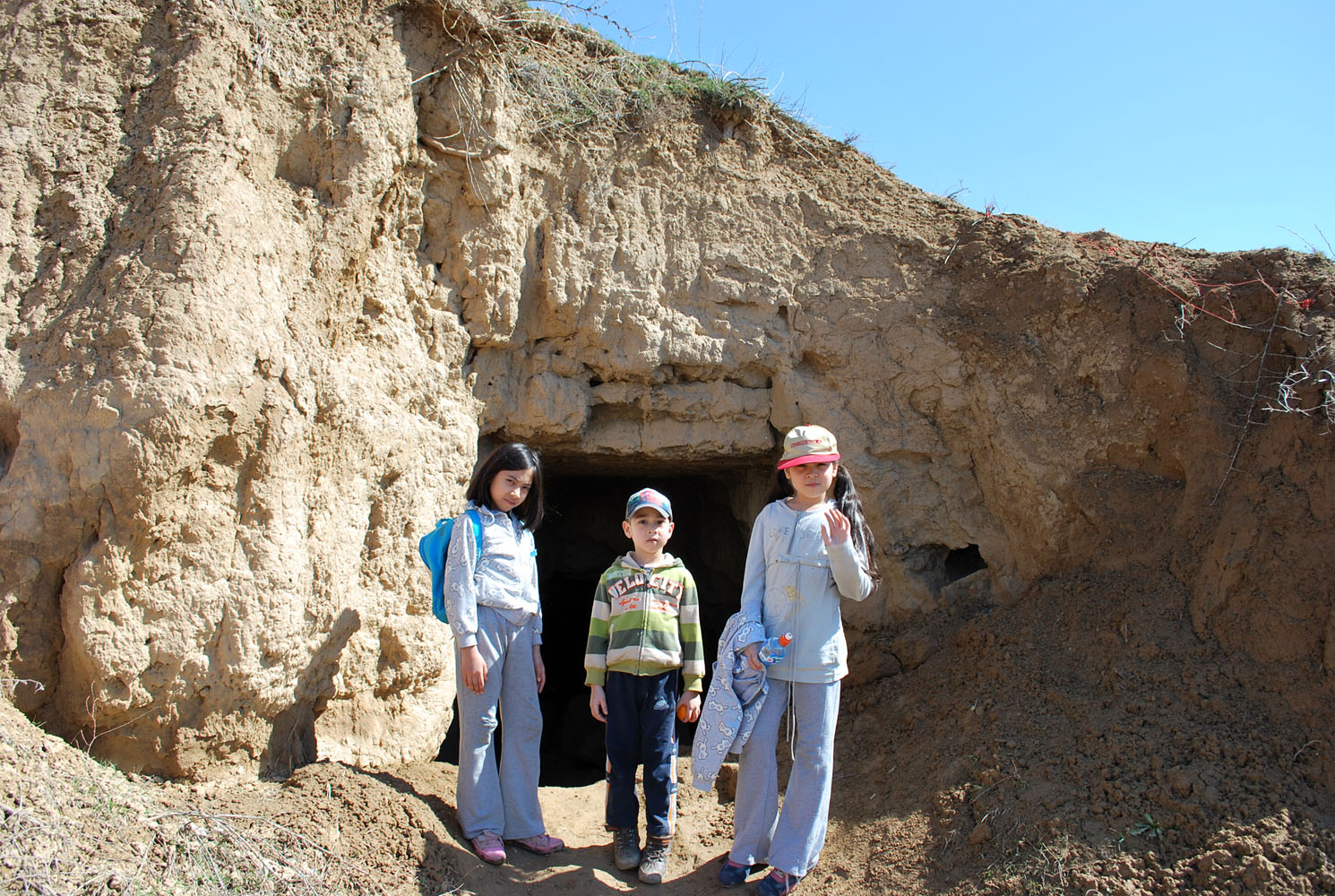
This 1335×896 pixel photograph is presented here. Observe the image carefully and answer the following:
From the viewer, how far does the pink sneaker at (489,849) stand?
3277mm

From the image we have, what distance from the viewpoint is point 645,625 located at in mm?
3311

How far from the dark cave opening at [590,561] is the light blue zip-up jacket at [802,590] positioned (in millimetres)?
2746

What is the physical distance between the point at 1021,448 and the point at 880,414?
764 mm

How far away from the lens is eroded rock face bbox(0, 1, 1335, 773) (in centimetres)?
308

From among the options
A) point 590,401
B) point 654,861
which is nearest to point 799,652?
point 654,861

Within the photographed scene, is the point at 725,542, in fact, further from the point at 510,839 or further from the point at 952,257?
the point at 510,839

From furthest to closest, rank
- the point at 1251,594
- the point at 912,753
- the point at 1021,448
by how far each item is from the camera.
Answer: the point at 1021,448, the point at 912,753, the point at 1251,594

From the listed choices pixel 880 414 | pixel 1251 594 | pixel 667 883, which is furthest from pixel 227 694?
pixel 1251 594

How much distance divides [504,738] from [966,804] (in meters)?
1.90

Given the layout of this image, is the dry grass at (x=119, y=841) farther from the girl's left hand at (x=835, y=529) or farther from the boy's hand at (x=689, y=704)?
the girl's left hand at (x=835, y=529)

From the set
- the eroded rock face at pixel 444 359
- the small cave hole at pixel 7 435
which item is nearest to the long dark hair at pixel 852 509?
the eroded rock face at pixel 444 359

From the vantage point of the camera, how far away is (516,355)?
477 cm

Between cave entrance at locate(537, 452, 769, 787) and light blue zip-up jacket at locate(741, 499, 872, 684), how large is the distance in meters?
2.75

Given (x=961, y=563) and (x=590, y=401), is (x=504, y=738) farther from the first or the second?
(x=961, y=563)
